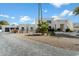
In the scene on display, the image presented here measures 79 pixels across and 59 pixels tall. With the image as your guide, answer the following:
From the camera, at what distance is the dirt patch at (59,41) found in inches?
314

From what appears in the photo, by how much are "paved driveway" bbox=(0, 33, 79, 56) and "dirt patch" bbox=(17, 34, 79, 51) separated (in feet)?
0.23

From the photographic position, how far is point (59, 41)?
8.04 metres

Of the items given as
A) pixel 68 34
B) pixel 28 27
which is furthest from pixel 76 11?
pixel 28 27

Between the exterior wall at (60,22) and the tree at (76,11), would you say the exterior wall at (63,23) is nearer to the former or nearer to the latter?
the exterior wall at (60,22)

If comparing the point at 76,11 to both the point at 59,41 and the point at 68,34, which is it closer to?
the point at 68,34

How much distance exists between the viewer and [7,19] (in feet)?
26.4

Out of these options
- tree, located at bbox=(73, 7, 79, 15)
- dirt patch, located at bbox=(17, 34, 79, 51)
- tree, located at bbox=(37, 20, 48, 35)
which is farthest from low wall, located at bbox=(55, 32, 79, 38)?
tree, located at bbox=(73, 7, 79, 15)

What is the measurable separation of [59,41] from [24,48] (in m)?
0.63

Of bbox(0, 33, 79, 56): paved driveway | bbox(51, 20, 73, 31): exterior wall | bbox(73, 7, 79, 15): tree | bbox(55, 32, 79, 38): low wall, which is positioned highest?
bbox(73, 7, 79, 15): tree

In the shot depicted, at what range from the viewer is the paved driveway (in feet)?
26.1

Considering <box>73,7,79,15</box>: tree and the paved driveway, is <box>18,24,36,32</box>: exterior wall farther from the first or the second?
<box>73,7,79,15</box>: tree

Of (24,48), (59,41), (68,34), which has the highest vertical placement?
(68,34)

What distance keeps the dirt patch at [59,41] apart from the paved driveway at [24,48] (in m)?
0.07

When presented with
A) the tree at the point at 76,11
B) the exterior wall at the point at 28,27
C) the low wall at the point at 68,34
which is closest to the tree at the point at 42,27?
the exterior wall at the point at 28,27
